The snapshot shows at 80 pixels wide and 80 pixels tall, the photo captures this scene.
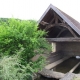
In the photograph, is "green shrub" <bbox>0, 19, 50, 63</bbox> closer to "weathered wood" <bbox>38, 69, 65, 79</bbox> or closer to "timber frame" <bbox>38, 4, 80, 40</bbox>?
"weathered wood" <bbox>38, 69, 65, 79</bbox>

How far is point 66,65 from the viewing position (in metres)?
9.96

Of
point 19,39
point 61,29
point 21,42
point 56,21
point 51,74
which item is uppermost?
point 56,21

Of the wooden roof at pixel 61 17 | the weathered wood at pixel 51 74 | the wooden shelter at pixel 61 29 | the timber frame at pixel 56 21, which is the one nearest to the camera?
the weathered wood at pixel 51 74

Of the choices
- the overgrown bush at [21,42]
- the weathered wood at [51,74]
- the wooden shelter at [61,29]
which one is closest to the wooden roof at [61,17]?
the wooden shelter at [61,29]

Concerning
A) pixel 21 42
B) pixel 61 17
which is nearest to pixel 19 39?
pixel 21 42

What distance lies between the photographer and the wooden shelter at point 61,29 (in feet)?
23.8

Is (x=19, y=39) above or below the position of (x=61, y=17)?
below

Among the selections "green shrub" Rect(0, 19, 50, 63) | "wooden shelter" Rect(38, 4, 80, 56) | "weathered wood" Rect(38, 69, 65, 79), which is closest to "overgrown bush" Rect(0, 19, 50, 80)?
"green shrub" Rect(0, 19, 50, 63)

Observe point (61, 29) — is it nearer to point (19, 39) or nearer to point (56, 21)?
point (56, 21)

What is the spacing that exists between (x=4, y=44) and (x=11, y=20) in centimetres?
120

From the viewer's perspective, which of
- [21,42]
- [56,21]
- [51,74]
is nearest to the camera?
[21,42]

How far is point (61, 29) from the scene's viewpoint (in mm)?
10000

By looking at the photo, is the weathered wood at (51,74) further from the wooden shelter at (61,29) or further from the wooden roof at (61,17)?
the wooden roof at (61,17)

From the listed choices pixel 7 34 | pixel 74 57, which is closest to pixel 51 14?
pixel 7 34
